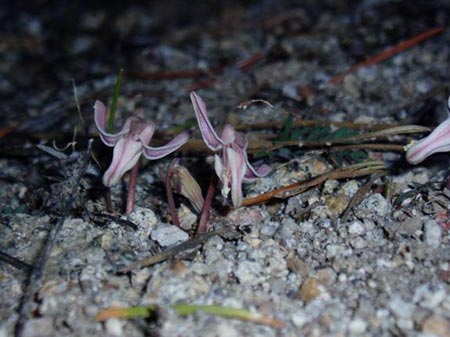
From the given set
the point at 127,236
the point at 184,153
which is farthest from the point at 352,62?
the point at 127,236

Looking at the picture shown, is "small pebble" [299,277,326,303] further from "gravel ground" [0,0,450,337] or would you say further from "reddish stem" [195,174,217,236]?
"reddish stem" [195,174,217,236]

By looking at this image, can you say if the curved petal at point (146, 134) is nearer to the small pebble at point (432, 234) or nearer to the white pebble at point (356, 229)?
the white pebble at point (356, 229)

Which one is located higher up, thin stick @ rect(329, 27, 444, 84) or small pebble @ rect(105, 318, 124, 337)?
small pebble @ rect(105, 318, 124, 337)

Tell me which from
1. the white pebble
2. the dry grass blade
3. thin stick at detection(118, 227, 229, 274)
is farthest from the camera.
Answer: the dry grass blade

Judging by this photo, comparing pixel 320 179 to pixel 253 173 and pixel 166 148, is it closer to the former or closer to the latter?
pixel 253 173

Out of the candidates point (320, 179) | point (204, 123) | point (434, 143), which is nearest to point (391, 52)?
point (320, 179)

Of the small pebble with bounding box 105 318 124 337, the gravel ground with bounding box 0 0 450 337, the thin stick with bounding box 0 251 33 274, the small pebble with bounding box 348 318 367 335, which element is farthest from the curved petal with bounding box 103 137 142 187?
the small pebble with bounding box 348 318 367 335
